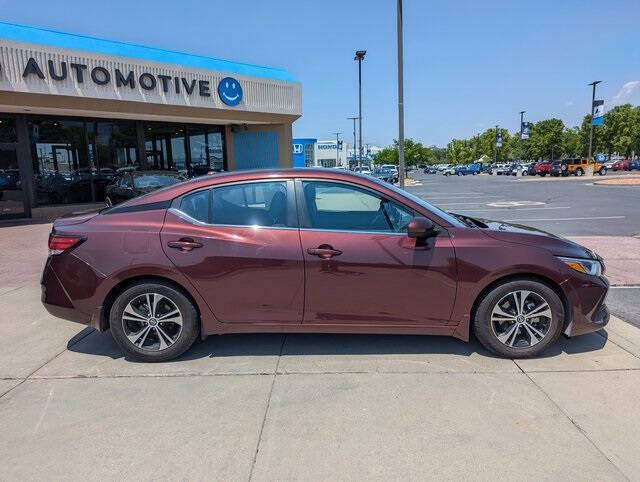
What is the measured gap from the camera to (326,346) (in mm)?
4012

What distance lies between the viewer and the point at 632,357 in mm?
3676

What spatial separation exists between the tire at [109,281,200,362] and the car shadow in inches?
7.3

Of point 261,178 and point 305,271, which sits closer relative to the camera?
point 305,271

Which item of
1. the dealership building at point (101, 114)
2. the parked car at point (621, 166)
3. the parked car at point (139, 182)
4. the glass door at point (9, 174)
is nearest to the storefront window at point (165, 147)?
the dealership building at point (101, 114)

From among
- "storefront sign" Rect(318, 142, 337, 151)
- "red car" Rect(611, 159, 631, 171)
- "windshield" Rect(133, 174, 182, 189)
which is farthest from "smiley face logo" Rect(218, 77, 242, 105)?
"storefront sign" Rect(318, 142, 337, 151)

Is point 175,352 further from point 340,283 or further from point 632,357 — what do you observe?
point 632,357

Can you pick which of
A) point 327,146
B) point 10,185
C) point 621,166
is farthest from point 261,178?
point 327,146

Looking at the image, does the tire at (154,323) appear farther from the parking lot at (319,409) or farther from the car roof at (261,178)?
the car roof at (261,178)

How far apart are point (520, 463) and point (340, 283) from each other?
170cm

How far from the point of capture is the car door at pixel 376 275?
3.54 metres

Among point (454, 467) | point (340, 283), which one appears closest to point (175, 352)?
point (340, 283)

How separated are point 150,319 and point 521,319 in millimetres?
3058

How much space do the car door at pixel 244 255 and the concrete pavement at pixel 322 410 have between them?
1.62 ft

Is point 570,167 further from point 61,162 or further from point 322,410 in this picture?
point 322,410
